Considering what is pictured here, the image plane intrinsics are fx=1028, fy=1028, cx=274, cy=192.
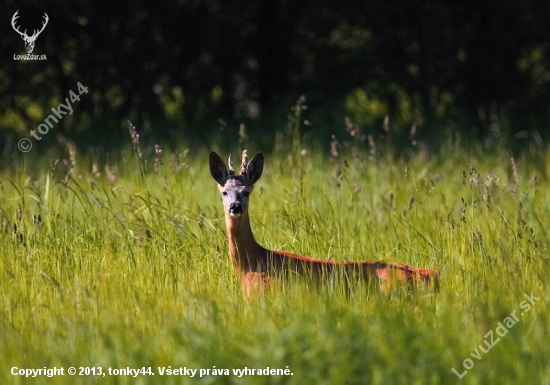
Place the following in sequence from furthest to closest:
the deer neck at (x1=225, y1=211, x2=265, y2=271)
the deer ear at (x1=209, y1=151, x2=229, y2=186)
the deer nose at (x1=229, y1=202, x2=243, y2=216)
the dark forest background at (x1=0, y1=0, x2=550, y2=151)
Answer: the dark forest background at (x1=0, y1=0, x2=550, y2=151)
the deer ear at (x1=209, y1=151, x2=229, y2=186)
the deer neck at (x1=225, y1=211, x2=265, y2=271)
the deer nose at (x1=229, y1=202, x2=243, y2=216)

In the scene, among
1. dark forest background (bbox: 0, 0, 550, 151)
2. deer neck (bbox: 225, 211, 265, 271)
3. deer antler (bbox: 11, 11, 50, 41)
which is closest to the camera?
deer neck (bbox: 225, 211, 265, 271)

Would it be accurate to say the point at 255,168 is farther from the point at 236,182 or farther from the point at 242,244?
the point at 242,244

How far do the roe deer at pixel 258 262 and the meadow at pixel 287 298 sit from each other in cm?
11

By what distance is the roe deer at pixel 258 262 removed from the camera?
521cm

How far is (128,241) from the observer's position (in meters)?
6.09

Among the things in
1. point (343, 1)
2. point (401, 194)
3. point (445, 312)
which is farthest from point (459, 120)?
point (445, 312)

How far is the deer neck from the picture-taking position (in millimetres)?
5621

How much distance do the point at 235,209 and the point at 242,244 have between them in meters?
0.23

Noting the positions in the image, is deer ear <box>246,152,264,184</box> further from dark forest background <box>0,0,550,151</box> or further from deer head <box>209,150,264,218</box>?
dark forest background <box>0,0,550,151</box>

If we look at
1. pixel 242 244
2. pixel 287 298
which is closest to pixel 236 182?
pixel 242 244

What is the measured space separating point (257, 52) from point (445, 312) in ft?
31.5

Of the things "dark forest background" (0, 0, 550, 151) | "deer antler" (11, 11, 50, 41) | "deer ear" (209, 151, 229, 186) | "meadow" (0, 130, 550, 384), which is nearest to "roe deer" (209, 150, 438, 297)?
"deer ear" (209, 151, 229, 186)

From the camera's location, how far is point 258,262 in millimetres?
5504

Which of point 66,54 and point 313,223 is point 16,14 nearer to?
point 66,54
